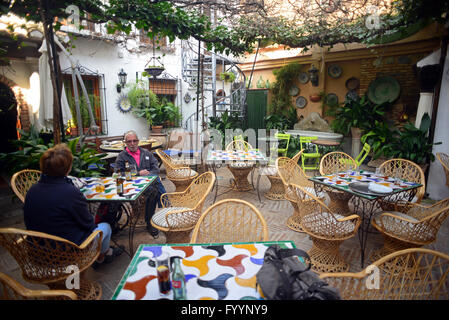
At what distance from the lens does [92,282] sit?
2.50 metres

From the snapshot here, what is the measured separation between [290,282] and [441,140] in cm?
540

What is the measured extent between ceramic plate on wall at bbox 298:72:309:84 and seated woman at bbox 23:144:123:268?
28.6ft

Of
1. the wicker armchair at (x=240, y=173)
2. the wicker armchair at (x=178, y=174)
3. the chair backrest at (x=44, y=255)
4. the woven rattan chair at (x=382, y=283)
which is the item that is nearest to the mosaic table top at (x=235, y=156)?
the wicker armchair at (x=240, y=173)

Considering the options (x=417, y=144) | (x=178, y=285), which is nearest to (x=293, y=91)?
(x=417, y=144)

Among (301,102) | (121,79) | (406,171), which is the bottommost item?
(406,171)

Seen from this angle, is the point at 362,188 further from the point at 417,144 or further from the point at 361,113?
the point at 361,113

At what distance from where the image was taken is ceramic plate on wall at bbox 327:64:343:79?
8.43 metres

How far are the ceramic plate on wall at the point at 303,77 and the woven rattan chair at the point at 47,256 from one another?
349 inches

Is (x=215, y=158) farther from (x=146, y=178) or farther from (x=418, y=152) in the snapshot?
(x=418, y=152)

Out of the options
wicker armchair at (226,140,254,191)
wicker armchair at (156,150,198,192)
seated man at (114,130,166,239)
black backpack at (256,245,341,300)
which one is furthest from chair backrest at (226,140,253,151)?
black backpack at (256,245,341,300)

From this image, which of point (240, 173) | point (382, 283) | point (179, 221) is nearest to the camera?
point (382, 283)

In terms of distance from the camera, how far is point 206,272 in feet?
5.14

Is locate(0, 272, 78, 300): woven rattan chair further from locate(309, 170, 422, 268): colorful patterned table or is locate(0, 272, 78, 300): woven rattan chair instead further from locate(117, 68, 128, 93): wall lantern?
locate(117, 68, 128, 93): wall lantern
